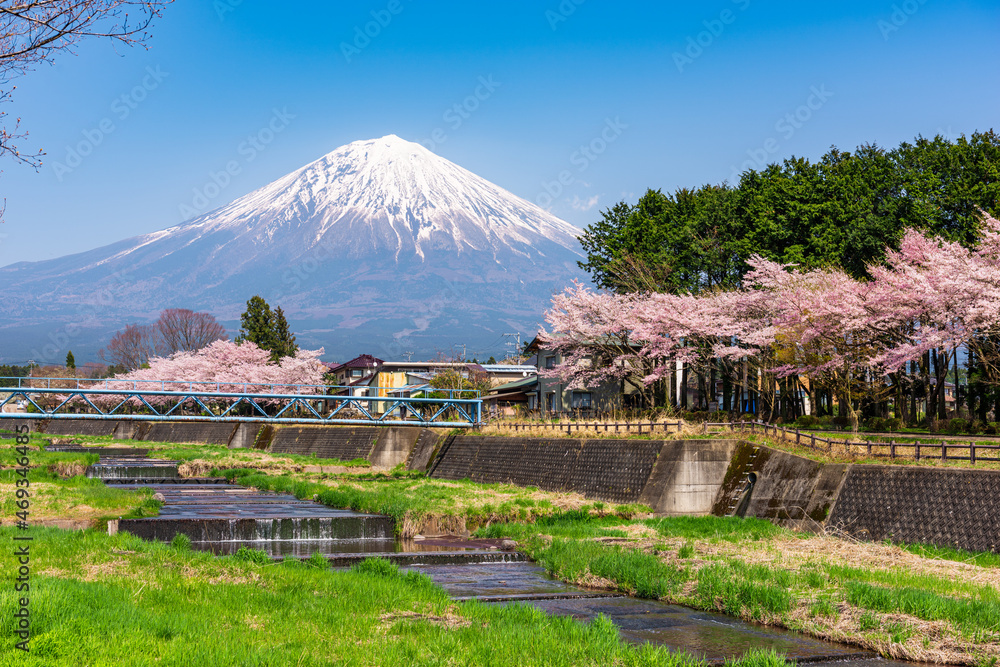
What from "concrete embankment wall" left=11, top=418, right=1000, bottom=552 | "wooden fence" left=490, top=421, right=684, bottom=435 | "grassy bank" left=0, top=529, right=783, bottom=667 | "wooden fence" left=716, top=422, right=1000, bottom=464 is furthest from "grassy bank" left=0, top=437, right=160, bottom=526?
"wooden fence" left=716, top=422, right=1000, bottom=464

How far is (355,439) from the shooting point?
56.8 metres

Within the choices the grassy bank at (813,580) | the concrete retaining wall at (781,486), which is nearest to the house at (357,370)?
the concrete retaining wall at (781,486)

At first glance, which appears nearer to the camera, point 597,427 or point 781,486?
point 781,486

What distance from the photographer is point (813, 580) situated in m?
15.2

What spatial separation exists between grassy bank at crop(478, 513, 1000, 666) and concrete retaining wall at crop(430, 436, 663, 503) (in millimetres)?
7087

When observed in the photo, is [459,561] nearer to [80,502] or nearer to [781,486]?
[781,486]

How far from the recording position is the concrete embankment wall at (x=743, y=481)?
18.8 metres

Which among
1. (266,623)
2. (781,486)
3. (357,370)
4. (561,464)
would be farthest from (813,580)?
(357,370)

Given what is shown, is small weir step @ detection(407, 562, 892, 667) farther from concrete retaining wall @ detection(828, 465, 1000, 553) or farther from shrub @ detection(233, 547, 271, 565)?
concrete retaining wall @ detection(828, 465, 1000, 553)

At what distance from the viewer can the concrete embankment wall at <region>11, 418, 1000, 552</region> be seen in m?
18.8

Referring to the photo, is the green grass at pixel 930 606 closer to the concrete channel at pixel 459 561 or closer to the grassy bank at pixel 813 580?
the grassy bank at pixel 813 580

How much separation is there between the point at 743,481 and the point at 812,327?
12935mm

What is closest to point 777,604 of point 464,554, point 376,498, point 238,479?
point 464,554

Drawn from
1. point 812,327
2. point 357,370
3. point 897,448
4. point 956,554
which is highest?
point 357,370
